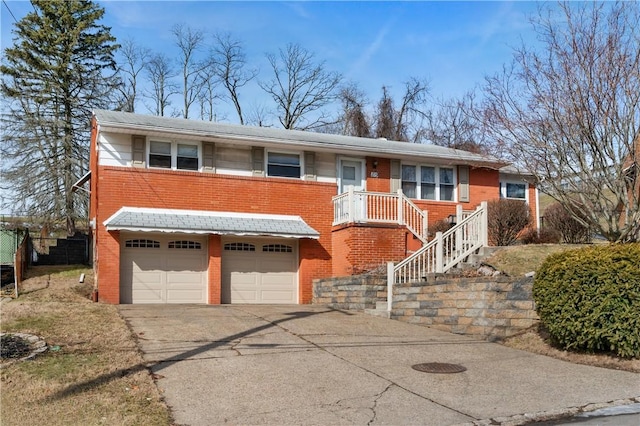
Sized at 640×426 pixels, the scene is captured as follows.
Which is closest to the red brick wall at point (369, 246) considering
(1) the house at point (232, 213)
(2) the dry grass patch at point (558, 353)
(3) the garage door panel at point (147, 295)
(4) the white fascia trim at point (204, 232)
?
(1) the house at point (232, 213)

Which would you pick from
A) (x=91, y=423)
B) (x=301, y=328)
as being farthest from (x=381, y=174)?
(x=91, y=423)

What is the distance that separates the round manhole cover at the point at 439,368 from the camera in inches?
325

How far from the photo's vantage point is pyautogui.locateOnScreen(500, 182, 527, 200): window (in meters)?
22.4

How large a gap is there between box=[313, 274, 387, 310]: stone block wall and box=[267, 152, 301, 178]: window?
13.2 ft

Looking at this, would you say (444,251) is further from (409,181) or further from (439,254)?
(409,181)

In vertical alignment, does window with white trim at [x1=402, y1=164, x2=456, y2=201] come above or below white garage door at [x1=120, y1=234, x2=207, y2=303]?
above

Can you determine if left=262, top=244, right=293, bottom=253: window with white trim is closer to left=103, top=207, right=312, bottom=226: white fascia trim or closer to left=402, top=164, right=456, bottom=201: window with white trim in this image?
left=103, top=207, right=312, bottom=226: white fascia trim

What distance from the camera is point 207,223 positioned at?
663 inches

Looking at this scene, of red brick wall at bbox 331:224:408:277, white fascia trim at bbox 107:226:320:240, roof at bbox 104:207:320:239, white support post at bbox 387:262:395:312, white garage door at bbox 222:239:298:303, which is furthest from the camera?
white garage door at bbox 222:239:298:303

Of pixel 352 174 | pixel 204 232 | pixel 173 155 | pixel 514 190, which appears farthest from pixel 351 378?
pixel 514 190

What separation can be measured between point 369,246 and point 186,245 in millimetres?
5373

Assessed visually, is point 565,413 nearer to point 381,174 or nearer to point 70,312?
point 70,312

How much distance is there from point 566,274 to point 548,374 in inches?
63.6

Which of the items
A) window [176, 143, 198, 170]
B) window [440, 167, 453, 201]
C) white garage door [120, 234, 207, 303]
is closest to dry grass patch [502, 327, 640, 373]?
white garage door [120, 234, 207, 303]
